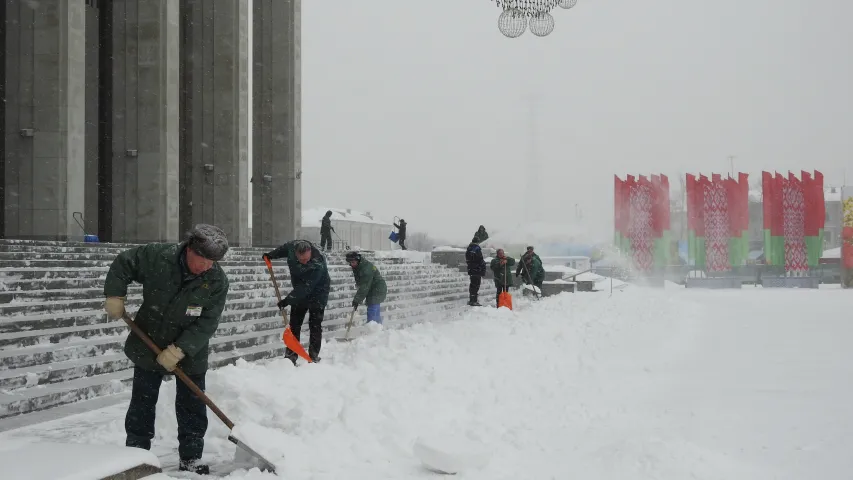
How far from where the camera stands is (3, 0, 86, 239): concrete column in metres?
16.7

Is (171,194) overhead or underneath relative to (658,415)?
overhead

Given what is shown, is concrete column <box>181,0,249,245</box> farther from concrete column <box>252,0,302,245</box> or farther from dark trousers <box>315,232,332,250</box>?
dark trousers <box>315,232,332,250</box>

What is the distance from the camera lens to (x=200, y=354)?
5.14 meters

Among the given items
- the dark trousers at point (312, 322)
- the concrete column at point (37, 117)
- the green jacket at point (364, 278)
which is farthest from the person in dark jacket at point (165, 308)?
the concrete column at point (37, 117)

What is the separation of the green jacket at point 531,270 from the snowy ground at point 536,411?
1030cm

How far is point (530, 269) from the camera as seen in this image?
2258 centimetres

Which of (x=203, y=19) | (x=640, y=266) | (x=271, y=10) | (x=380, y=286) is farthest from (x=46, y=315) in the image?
(x=640, y=266)

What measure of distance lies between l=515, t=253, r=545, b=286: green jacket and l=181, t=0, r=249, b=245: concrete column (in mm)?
8405

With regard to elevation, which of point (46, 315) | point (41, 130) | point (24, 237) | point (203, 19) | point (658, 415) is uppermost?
point (203, 19)

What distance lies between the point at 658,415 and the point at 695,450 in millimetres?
1665

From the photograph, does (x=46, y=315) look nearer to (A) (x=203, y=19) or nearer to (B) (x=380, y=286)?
(B) (x=380, y=286)

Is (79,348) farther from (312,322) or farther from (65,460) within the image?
(65,460)

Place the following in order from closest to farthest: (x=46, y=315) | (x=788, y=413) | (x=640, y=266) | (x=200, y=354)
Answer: (x=200, y=354) < (x=788, y=413) < (x=46, y=315) < (x=640, y=266)

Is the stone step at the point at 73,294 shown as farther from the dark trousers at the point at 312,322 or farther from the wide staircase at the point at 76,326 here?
the dark trousers at the point at 312,322
